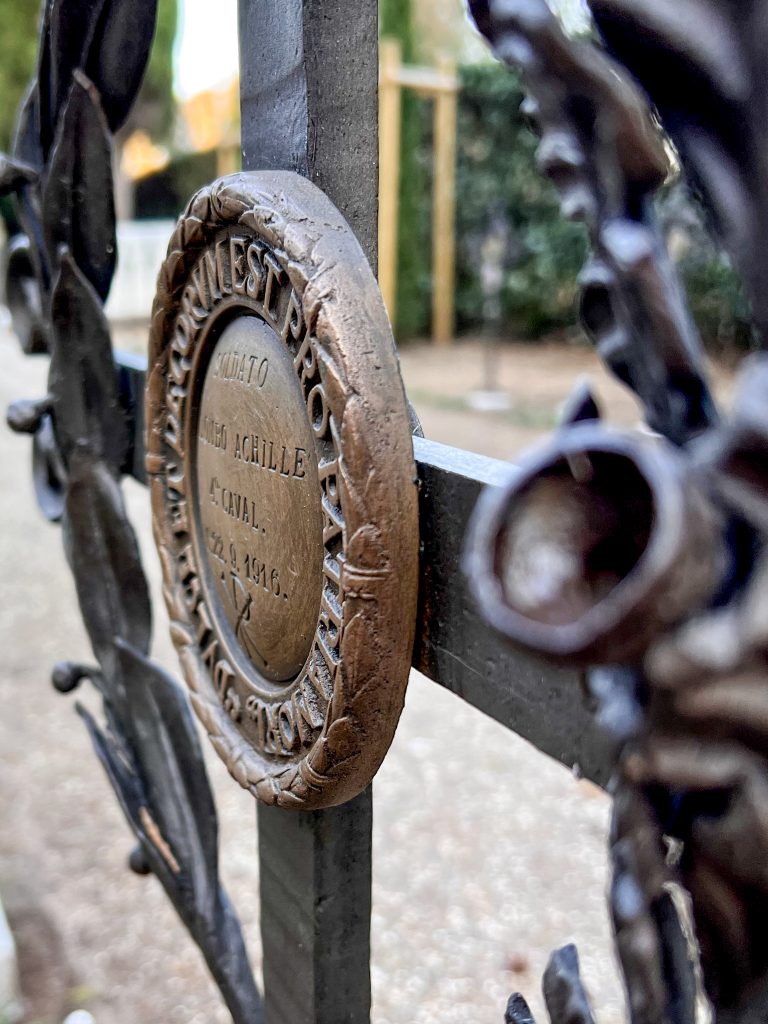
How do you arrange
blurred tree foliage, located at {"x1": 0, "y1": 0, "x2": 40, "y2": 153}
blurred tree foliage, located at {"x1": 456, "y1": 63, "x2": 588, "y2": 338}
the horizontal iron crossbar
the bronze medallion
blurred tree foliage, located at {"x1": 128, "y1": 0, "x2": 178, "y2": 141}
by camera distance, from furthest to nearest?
blurred tree foliage, located at {"x1": 128, "y1": 0, "x2": 178, "y2": 141}
blurred tree foliage, located at {"x1": 0, "y1": 0, "x2": 40, "y2": 153}
blurred tree foliage, located at {"x1": 456, "y1": 63, "x2": 588, "y2": 338}
the bronze medallion
the horizontal iron crossbar

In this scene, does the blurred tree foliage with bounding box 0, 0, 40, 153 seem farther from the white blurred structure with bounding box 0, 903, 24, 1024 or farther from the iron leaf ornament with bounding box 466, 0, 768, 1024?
the iron leaf ornament with bounding box 466, 0, 768, 1024

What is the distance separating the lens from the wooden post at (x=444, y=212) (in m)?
10.4

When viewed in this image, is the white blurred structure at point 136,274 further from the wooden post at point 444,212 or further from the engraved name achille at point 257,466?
the engraved name achille at point 257,466

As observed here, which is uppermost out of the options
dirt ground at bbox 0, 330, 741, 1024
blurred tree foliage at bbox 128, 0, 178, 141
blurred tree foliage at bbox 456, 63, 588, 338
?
blurred tree foliage at bbox 128, 0, 178, 141

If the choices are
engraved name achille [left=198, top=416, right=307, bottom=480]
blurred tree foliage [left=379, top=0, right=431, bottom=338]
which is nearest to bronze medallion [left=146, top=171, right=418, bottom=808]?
engraved name achille [left=198, top=416, right=307, bottom=480]

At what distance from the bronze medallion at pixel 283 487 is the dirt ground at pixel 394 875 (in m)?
1.39

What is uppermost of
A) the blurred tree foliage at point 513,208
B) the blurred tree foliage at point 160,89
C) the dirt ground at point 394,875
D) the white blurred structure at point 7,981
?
the blurred tree foliage at point 160,89

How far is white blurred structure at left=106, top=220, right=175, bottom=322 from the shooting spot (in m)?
12.9

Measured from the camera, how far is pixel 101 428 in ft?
5.32

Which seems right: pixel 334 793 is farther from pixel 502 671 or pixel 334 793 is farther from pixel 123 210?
pixel 123 210

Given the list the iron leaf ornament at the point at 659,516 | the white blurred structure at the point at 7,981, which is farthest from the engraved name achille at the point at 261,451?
the white blurred structure at the point at 7,981

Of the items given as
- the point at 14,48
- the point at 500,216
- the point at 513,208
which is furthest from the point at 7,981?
the point at 14,48

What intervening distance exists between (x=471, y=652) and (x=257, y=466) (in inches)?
13.8

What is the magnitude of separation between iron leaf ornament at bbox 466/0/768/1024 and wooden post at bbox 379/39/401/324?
886 cm
